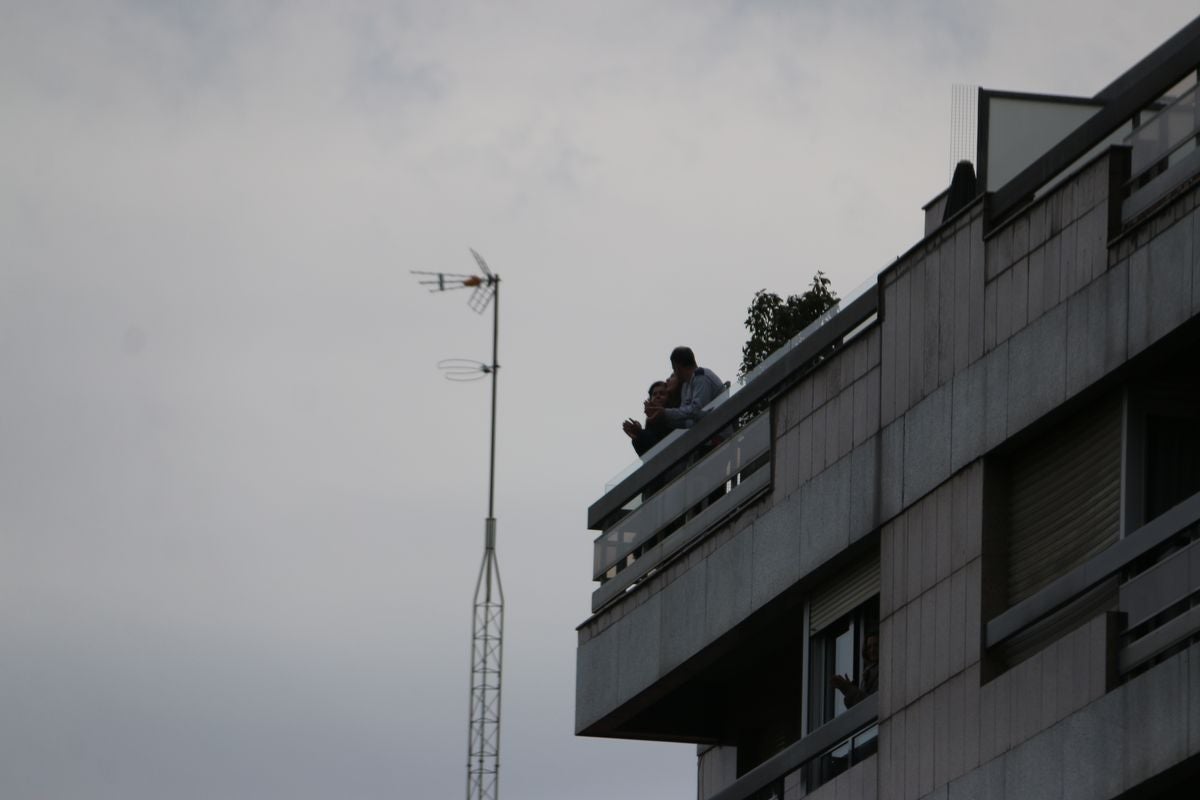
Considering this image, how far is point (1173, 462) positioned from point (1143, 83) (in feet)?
8.44

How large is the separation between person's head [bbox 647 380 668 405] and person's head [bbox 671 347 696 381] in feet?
0.92

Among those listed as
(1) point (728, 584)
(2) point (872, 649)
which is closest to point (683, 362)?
(1) point (728, 584)

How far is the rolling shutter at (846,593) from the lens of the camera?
2195cm

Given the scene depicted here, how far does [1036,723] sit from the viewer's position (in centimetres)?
1827

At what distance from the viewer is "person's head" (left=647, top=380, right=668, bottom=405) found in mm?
25578

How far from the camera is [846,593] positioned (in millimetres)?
22438

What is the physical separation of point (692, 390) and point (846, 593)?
11.5 feet

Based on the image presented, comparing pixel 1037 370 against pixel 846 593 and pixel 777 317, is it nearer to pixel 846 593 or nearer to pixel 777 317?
pixel 846 593

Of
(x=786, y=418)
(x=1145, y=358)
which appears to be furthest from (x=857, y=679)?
(x=1145, y=358)

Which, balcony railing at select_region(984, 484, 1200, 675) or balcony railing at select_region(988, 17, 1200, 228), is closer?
balcony railing at select_region(984, 484, 1200, 675)

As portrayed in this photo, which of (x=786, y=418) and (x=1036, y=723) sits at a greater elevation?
(x=786, y=418)

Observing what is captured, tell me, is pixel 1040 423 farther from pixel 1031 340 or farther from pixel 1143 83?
pixel 1143 83

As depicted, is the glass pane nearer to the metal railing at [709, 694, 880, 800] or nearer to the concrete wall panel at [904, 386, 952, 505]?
the metal railing at [709, 694, 880, 800]

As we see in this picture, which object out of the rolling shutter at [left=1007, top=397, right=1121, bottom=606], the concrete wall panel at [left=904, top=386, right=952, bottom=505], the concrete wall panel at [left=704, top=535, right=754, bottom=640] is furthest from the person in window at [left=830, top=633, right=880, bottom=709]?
the rolling shutter at [left=1007, top=397, right=1121, bottom=606]
